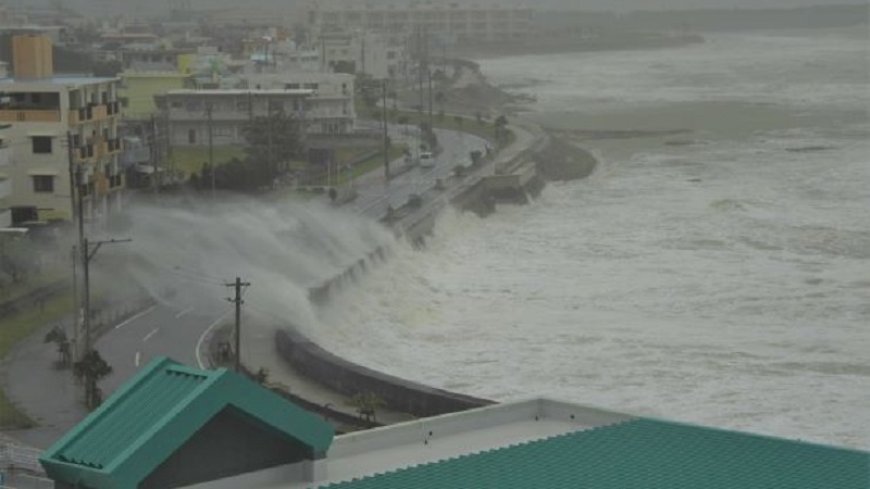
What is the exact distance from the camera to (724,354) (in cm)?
1046

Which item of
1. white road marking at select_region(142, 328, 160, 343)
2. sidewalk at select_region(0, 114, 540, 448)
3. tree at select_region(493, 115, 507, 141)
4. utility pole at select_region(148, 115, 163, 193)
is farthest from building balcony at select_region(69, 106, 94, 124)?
tree at select_region(493, 115, 507, 141)

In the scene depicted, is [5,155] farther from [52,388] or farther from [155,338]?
[52,388]

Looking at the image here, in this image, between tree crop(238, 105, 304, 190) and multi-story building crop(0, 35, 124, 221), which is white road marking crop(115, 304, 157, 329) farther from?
tree crop(238, 105, 304, 190)

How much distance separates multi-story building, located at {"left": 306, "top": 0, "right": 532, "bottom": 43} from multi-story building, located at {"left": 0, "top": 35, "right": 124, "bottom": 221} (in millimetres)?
49225

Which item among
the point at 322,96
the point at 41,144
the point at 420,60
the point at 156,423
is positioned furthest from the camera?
the point at 420,60

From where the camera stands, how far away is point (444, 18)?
6631 cm

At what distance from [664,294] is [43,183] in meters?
4.56

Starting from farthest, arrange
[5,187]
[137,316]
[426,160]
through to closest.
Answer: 1. [426,160]
2. [5,187]
3. [137,316]

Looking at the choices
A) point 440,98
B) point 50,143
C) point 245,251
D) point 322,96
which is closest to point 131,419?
point 245,251

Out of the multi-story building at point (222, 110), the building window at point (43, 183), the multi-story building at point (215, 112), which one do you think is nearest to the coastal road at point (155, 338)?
the building window at point (43, 183)

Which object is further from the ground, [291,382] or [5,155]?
[5,155]

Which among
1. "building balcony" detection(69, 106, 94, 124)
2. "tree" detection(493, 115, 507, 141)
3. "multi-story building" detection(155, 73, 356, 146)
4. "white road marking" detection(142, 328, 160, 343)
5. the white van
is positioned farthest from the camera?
"tree" detection(493, 115, 507, 141)

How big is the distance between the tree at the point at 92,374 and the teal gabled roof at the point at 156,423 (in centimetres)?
408

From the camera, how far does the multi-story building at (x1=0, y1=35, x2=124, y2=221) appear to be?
560 inches
